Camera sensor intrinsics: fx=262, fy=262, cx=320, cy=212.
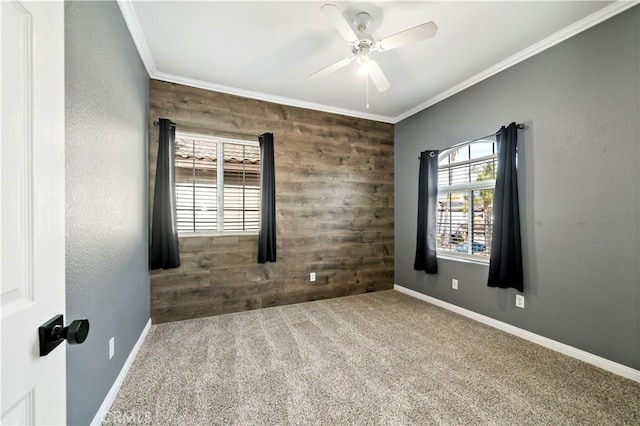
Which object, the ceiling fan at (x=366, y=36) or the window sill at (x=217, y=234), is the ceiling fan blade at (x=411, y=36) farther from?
the window sill at (x=217, y=234)

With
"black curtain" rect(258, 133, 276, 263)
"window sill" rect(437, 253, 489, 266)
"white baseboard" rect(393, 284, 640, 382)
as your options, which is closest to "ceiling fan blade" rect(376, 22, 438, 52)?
"black curtain" rect(258, 133, 276, 263)

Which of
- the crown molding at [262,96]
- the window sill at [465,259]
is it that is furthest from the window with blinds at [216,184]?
the window sill at [465,259]

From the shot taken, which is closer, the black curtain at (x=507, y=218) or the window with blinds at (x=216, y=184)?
the black curtain at (x=507, y=218)

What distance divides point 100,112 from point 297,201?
7.66 ft

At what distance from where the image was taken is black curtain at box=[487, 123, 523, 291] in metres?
2.61

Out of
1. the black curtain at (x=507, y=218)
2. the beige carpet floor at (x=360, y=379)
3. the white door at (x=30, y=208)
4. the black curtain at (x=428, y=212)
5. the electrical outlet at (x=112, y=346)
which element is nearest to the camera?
the white door at (x=30, y=208)

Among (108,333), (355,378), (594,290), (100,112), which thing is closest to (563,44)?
(594,290)

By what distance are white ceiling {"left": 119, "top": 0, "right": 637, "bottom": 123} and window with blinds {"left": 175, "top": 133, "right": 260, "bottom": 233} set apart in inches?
27.6

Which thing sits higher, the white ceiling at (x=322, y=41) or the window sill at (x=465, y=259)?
the white ceiling at (x=322, y=41)

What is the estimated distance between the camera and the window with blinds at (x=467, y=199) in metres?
3.04

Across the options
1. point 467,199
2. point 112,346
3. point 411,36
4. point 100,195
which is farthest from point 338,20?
point 112,346

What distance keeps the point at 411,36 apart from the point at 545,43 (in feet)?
4.98

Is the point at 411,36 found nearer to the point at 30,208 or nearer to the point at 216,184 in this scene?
the point at 30,208

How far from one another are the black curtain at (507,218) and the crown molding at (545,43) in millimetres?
670
